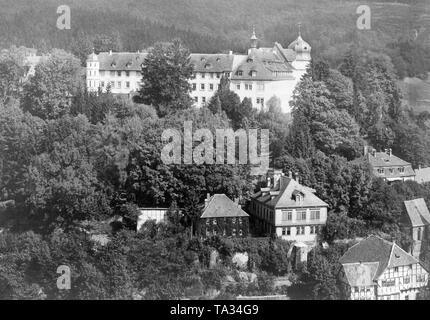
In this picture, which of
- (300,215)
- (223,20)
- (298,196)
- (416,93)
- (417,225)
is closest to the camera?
(298,196)

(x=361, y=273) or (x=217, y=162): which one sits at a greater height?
(x=217, y=162)

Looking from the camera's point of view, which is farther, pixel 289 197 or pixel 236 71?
pixel 236 71

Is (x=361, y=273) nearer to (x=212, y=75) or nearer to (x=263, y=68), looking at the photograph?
(x=263, y=68)

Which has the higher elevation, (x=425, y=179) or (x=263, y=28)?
(x=263, y=28)

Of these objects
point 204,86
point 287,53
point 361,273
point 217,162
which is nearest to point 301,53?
point 287,53
